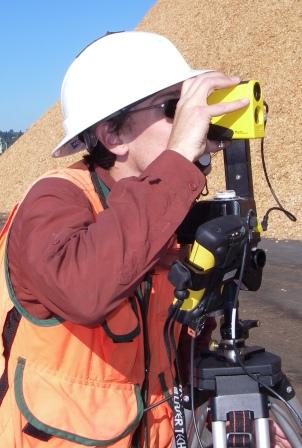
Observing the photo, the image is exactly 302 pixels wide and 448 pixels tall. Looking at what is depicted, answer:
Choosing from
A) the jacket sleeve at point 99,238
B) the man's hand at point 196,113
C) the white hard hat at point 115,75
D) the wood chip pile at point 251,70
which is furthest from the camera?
the wood chip pile at point 251,70

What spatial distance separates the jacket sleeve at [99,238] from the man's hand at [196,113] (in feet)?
0.14

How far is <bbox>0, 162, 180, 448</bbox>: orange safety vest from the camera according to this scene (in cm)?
194

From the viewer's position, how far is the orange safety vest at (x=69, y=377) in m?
1.94

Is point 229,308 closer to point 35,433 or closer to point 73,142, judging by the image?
point 35,433

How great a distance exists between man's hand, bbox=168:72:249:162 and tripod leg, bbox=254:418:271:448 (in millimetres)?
800

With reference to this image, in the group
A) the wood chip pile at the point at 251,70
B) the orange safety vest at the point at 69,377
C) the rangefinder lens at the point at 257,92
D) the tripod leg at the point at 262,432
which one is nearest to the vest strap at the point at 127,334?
the orange safety vest at the point at 69,377

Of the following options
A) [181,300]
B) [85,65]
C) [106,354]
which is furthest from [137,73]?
[106,354]

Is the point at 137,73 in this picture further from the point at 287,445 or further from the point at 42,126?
the point at 42,126

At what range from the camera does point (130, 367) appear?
206cm

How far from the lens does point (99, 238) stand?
1.69 metres

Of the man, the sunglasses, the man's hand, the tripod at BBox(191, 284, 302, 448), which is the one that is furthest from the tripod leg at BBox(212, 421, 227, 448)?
the sunglasses

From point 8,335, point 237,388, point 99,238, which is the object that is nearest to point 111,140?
point 99,238

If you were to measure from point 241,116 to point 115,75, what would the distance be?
1.36 ft

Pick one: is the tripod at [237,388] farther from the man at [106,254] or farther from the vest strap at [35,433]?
the vest strap at [35,433]
